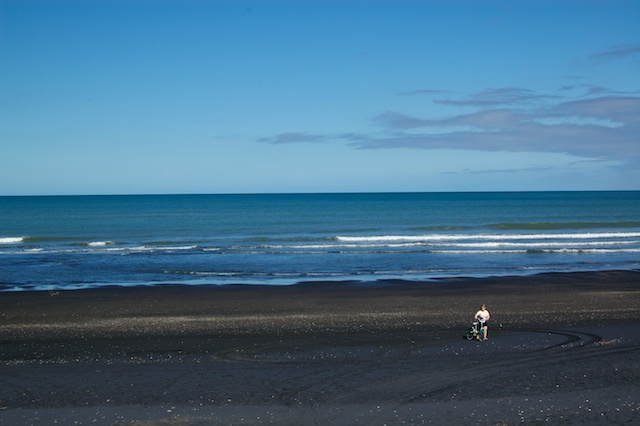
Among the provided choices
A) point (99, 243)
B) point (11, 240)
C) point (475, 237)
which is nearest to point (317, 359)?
point (99, 243)

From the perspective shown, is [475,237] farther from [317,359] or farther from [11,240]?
[317,359]

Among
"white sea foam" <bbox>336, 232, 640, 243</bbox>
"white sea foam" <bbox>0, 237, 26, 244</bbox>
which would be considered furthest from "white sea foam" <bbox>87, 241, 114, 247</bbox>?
"white sea foam" <bbox>336, 232, 640, 243</bbox>

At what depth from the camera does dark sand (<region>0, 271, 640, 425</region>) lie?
458 inches

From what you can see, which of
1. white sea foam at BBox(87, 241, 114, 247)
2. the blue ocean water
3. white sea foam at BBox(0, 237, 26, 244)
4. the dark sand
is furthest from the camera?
white sea foam at BBox(0, 237, 26, 244)

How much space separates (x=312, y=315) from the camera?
2062cm

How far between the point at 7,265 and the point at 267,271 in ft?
47.9

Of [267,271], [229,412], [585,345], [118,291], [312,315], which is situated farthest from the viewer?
[267,271]

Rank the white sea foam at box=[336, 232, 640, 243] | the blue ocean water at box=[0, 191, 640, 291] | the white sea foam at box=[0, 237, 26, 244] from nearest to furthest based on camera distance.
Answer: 1. the blue ocean water at box=[0, 191, 640, 291]
2. the white sea foam at box=[336, 232, 640, 243]
3. the white sea foam at box=[0, 237, 26, 244]

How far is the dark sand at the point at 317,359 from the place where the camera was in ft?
38.1

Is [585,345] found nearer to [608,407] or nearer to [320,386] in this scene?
[608,407]

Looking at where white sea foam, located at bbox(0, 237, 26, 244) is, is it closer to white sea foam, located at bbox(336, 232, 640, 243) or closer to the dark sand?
white sea foam, located at bbox(336, 232, 640, 243)

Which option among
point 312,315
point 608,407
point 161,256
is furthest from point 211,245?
point 608,407

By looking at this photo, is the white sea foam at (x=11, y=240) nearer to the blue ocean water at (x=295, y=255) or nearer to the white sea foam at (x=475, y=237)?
the blue ocean water at (x=295, y=255)

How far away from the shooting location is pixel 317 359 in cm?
1504
